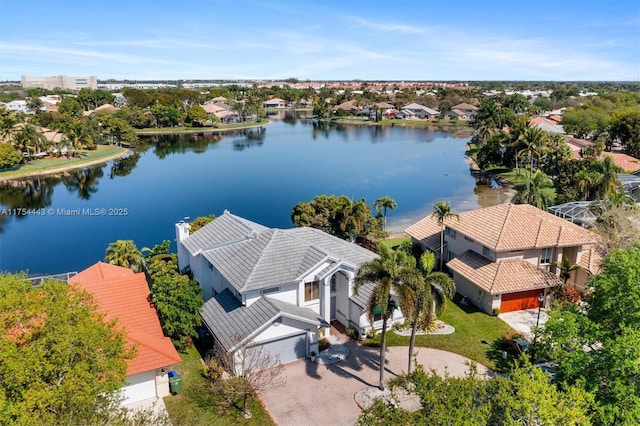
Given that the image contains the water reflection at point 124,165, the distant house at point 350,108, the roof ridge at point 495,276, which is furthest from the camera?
the distant house at point 350,108

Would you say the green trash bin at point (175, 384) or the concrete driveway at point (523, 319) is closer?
the green trash bin at point (175, 384)

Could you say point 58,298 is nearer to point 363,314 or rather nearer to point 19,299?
point 19,299

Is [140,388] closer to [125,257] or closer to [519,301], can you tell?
[125,257]

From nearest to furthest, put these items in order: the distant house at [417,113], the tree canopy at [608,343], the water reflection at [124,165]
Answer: the tree canopy at [608,343] < the water reflection at [124,165] < the distant house at [417,113]

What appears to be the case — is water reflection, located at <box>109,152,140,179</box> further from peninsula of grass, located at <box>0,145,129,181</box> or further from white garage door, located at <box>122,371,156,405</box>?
white garage door, located at <box>122,371,156,405</box>

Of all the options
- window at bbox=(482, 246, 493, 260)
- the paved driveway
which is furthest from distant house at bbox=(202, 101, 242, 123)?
the paved driveway

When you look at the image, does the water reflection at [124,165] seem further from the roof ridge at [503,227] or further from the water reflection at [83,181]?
the roof ridge at [503,227]

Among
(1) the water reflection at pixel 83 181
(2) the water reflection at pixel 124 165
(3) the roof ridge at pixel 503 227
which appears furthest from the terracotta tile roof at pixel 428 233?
(2) the water reflection at pixel 124 165
